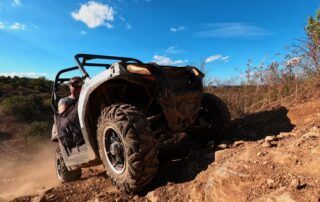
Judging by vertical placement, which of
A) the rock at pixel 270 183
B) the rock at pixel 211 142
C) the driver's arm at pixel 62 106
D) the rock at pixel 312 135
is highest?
the driver's arm at pixel 62 106

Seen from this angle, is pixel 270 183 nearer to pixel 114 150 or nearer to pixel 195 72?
pixel 114 150

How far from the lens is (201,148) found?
497cm

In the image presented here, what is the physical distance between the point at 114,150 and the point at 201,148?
1.56 meters

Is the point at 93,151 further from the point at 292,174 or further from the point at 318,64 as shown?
the point at 318,64

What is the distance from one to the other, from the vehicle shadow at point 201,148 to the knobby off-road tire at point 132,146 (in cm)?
32

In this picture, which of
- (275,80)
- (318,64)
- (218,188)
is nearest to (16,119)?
(275,80)

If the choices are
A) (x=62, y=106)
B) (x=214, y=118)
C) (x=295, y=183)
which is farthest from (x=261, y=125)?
(x=62, y=106)

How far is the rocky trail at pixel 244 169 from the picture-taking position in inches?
111

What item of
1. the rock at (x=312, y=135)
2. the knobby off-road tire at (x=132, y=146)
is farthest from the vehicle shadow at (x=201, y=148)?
the rock at (x=312, y=135)

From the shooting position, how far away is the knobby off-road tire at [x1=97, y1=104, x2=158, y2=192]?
354 centimetres

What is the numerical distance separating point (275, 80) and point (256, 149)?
431 cm

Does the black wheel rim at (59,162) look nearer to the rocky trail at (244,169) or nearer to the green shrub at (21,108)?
the rocky trail at (244,169)

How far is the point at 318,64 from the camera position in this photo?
646cm

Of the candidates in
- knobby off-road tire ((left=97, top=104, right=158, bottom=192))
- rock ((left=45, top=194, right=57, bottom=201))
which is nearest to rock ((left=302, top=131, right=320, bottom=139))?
Result: knobby off-road tire ((left=97, top=104, right=158, bottom=192))
